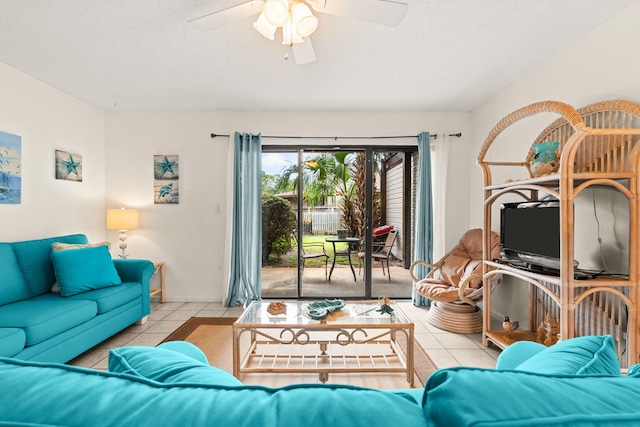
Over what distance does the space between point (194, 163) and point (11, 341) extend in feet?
8.59

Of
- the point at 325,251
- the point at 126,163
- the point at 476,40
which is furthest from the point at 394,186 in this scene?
the point at 126,163

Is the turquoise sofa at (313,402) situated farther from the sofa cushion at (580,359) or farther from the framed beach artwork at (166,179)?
the framed beach artwork at (166,179)

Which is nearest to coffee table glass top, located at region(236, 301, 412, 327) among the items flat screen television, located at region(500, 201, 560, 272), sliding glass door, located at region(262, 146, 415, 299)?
flat screen television, located at region(500, 201, 560, 272)

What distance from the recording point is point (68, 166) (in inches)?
139

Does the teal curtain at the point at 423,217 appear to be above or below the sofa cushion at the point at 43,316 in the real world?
above

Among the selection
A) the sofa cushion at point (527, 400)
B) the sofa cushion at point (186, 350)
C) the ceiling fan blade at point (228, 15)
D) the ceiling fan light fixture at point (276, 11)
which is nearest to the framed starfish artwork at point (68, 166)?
the ceiling fan blade at point (228, 15)

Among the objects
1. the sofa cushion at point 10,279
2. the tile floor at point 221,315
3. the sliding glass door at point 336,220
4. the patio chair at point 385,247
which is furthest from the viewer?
the patio chair at point 385,247

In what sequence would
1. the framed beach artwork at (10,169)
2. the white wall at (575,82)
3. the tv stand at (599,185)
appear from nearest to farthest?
the tv stand at (599,185)
the white wall at (575,82)
the framed beach artwork at (10,169)

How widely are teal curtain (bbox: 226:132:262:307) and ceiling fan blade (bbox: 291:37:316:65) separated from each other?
1.87 metres

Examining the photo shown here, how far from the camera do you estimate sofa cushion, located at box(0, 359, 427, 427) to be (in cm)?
43

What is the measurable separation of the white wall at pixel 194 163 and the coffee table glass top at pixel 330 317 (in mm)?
1912

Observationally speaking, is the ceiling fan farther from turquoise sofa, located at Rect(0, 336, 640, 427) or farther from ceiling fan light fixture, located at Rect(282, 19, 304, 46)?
turquoise sofa, located at Rect(0, 336, 640, 427)

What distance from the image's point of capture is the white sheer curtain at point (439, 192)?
4023 mm

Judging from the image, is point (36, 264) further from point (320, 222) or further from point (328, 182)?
point (328, 182)
